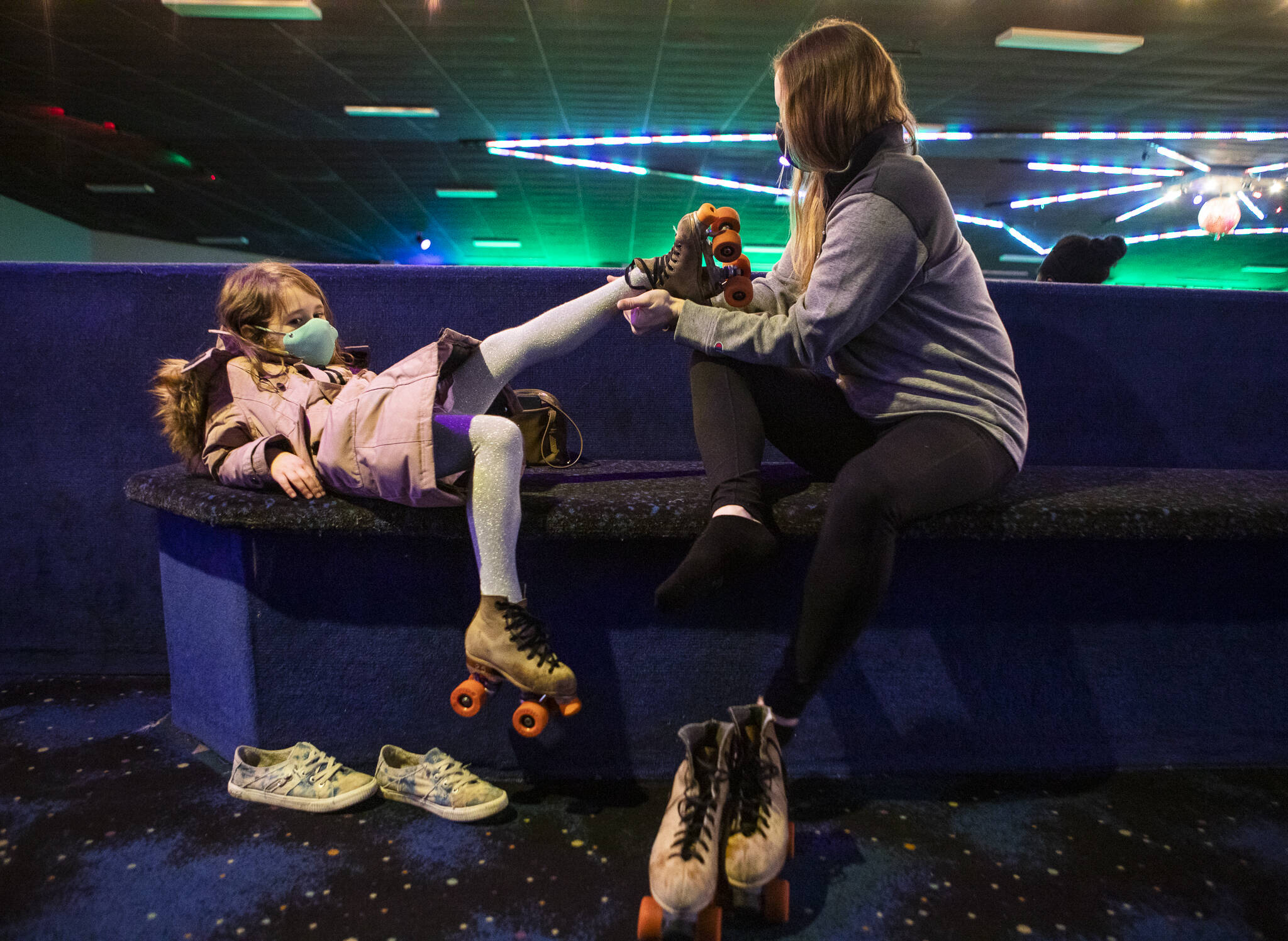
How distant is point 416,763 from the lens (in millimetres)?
1291

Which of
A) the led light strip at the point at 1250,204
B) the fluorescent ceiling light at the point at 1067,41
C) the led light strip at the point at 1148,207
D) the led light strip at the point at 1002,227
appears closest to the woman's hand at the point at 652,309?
the fluorescent ceiling light at the point at 1067,41

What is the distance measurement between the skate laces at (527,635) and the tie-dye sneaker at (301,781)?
1.30ft

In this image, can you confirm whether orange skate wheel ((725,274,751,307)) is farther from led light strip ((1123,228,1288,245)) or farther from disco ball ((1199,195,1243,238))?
led light strip ((1123,228,1288,245))

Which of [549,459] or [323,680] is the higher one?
[549,459]

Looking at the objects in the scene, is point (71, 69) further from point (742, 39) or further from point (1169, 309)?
point (1169, 309)

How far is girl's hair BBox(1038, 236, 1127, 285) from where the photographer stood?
7.89 feet

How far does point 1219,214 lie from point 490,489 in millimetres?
11477

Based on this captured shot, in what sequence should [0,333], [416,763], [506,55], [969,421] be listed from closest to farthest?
[969,421], [416,763], [0,333], [506,55]

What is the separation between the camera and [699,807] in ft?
3.34

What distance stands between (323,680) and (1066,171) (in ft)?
34.0

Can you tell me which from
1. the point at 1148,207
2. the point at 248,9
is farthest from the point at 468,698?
the point at 1148,207

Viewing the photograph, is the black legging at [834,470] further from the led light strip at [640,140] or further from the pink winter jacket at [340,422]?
the led light strip at [640,140]

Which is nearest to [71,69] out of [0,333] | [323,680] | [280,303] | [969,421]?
[0,333]

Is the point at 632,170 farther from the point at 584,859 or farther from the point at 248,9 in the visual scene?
the point at 584,859
